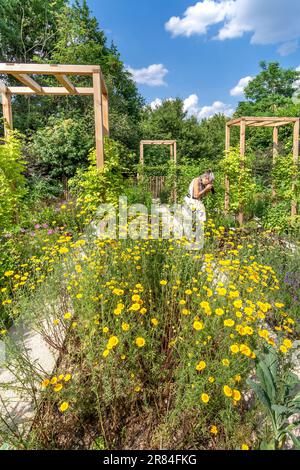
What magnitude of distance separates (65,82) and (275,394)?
4330mm

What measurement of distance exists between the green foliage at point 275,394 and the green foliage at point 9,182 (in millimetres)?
3057

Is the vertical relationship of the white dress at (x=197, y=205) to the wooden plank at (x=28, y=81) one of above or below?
below

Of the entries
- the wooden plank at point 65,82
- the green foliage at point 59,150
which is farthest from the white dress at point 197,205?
the green foliage at point 59,150

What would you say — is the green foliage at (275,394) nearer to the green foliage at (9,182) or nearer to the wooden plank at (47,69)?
the green foliage at (9,182)

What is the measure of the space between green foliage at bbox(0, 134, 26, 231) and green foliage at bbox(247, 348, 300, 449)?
306 centimetres

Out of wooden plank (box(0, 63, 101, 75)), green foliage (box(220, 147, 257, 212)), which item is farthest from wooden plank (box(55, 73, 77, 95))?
green foliage (box(220, 147, 257, 212))

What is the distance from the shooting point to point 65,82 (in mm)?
3705

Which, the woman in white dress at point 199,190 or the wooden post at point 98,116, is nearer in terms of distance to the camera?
the wooden post at point 98,116

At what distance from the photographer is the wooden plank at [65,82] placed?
3480mm

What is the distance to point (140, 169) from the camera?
28.1 ft

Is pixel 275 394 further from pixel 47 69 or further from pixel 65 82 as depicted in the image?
pixel 65 82

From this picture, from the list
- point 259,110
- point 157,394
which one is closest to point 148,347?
point 157,394
